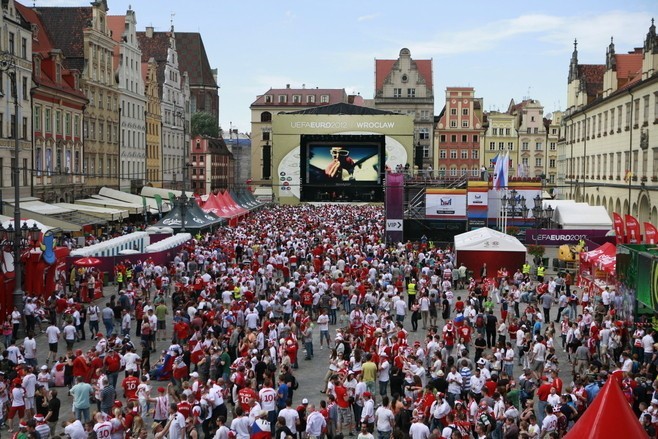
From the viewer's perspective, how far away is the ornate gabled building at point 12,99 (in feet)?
135

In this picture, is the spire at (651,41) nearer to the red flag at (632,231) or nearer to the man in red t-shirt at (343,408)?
the red flag at (632,231)

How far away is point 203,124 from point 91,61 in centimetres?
6054

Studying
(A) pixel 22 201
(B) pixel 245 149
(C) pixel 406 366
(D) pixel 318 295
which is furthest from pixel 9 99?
(B) pixel 245 149

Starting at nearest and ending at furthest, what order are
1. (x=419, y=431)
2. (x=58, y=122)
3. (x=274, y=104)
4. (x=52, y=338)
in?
(x=419, y=431), (x=52, y=338), (x=58, y=122), (x=274, y=104)

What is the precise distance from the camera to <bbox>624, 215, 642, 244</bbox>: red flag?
81.3 ft

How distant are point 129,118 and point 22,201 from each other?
84.7 feet

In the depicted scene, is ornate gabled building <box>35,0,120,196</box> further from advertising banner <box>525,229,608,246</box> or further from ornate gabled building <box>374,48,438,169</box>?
ornate gabled building <box>374,48,438,169</box>

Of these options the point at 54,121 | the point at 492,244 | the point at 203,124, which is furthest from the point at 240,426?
the point at 203,124

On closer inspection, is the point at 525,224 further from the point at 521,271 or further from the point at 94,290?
the point at 94,290

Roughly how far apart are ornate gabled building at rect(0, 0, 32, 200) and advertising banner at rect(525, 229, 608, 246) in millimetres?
25365

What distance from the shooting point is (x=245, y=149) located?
145 metres

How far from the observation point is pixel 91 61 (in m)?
57.5

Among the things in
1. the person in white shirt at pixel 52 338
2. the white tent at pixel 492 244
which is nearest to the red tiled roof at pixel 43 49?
the white tent at pixel 492 244

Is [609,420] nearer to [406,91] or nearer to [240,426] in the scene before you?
[240,426]
